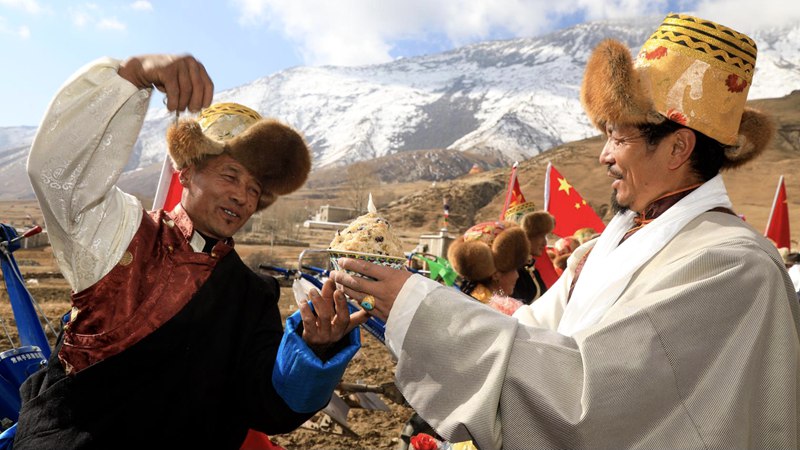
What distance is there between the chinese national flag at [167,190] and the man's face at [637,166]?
305cm

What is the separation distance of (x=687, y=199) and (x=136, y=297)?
197cm

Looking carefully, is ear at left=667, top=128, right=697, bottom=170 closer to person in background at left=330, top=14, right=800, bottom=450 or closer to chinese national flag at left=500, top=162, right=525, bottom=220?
person in background at left=330, top=14, right=800, bottom=450

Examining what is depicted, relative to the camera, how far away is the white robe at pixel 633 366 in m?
1.27

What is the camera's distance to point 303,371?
1.80 metres

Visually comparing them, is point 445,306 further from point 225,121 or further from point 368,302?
point 225,121

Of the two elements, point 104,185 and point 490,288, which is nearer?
point 104,185

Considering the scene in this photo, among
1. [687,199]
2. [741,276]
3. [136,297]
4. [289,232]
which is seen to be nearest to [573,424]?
[741,276]

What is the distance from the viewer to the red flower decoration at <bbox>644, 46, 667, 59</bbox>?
1918 mm

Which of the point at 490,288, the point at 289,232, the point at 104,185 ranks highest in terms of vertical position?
the point at 104,185

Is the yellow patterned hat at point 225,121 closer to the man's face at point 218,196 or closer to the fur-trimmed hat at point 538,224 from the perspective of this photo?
the man's face at point 218,196

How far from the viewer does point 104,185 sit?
1.72m

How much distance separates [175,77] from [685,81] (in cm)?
174

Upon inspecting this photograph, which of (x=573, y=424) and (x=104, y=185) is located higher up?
(x=104, y=185)

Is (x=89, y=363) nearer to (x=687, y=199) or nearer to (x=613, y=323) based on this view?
(x=613, y=323)
